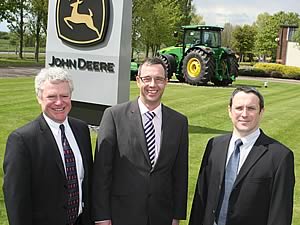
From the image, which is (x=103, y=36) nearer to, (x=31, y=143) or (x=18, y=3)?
(x=31, y=143)

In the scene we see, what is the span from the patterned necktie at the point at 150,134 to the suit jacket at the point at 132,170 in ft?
0.12

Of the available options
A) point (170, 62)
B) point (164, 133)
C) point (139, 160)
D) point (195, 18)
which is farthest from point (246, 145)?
point (195, 18)

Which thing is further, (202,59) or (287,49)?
(287,49)

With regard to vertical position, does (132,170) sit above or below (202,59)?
below

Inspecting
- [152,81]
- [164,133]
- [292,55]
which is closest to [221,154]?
[164,133]

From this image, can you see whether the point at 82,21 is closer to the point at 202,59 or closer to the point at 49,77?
the point at 49,77

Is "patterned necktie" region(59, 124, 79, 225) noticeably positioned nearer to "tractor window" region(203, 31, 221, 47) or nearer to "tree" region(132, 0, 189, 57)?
"tractor window" region(203, 31, 221, 47)

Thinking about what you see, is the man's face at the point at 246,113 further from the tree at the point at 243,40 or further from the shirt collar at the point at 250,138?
the tree at the point at 243,40

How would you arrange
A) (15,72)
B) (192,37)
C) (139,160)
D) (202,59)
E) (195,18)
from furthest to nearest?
(195,18) < (15,72) < (192,37) < (202,59) < (139,160)

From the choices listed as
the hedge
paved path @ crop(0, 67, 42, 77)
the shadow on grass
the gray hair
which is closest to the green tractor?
paved path @ crop(0, 67, 42, 77)

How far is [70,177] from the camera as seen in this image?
2.83 metres

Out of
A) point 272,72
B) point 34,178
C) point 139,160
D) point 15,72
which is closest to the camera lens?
point 34,178

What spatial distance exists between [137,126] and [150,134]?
11 centimetres

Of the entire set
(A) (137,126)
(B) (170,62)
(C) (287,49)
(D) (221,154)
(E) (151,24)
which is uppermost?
(E) (151,24)
